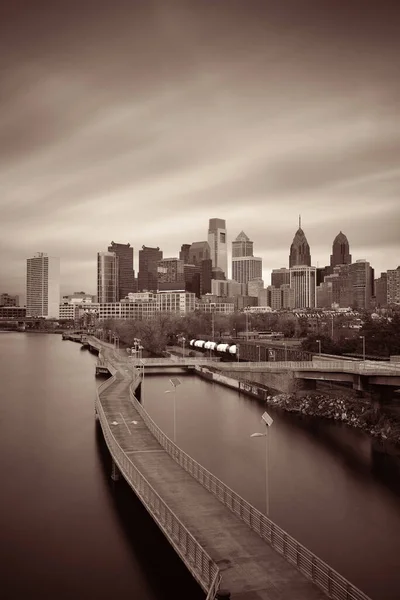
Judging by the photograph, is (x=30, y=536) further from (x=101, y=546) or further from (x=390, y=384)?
(x=390, y=384)

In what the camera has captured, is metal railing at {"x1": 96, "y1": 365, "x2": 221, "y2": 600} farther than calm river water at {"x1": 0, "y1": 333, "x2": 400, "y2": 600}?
No

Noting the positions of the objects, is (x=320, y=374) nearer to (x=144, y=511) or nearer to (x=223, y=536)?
(x=144, y=511)

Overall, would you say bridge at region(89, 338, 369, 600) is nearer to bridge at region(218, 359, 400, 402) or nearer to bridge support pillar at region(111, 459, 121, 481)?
bridge support pillar at region(111, 459, 121, 481)

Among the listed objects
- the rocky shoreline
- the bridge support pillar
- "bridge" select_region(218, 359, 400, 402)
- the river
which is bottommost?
the river

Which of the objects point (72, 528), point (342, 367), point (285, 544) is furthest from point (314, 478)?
point (342, 367)

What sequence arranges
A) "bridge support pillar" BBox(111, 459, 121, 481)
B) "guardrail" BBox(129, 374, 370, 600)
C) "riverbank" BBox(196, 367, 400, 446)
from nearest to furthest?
"guardrail" BBox(129, 374, 370, 600) < "bridge support pillar" BBox(111, 459, 121, 481) < "riverbank" BBox(196, 367, 400, 446)

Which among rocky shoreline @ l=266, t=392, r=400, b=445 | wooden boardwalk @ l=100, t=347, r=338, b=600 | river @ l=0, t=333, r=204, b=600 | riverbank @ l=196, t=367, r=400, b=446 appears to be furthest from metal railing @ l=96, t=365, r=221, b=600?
rocky shoreline @ l=266, t=392, r=400, b=445

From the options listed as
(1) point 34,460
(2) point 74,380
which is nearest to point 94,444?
(1) point 34,460
